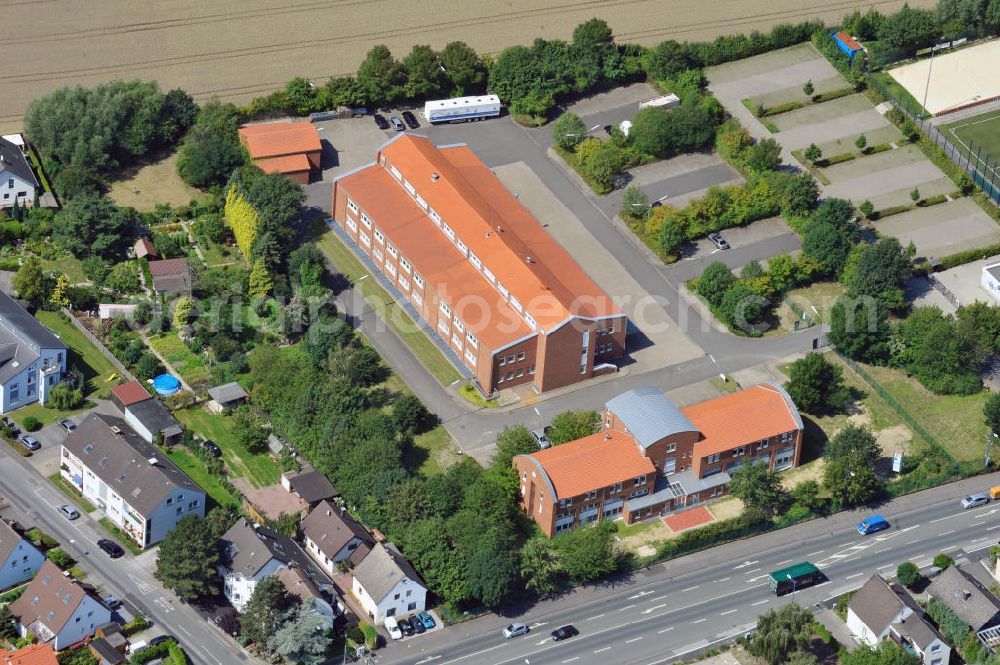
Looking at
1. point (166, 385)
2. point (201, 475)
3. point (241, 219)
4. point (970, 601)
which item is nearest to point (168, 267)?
point (241, 219)

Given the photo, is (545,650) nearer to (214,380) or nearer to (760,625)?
(760,625)

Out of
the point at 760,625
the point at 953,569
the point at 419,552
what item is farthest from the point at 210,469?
the point at 953,569

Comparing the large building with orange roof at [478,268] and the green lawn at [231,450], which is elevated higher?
the large building with orange roof at [478,268]

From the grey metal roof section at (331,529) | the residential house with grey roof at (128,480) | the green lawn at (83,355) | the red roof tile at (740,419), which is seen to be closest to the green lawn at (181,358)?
the green lawn at (83,355)

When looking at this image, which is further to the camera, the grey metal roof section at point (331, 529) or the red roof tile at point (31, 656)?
the grey metal roof section at point (331, 529)

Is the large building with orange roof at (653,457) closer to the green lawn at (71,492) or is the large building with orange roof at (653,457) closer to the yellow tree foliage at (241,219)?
the green lawn at (71,492)

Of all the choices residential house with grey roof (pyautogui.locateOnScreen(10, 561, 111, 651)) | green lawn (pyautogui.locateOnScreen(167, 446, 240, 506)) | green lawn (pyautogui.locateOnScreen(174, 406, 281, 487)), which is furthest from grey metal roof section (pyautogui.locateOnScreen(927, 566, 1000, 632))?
residential house with grey roof (pyautogui.locateOnScreen(10, 561, 111, 651))
